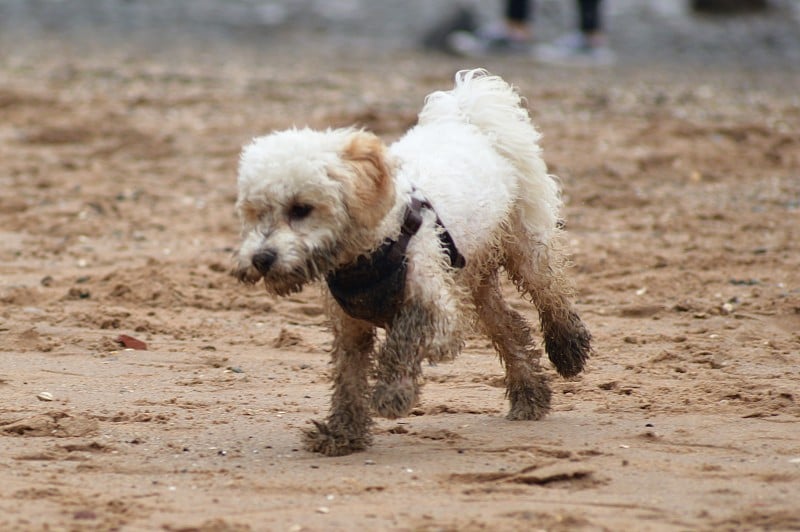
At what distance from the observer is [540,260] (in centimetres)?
650

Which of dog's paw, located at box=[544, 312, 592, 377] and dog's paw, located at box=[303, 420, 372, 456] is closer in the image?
dog's paw, located at box=[303, 420, 372, 456]

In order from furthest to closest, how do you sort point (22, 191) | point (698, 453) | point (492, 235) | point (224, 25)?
point (224, 25) < point (22, 191) < point (492, 235) < point (698, 453)

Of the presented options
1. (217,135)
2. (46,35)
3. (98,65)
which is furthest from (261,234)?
(46,35)

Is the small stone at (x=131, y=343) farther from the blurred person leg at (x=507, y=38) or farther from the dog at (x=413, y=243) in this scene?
the blurred person leg at (x=507, y=38)

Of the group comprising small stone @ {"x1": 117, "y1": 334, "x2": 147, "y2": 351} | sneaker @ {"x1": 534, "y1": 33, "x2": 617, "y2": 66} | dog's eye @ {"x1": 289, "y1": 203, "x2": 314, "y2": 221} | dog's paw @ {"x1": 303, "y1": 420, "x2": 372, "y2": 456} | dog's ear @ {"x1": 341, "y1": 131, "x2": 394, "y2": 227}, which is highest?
dog's ear @ {"x1": 341, "y1": 131, "x2": 394, "y2": 227}

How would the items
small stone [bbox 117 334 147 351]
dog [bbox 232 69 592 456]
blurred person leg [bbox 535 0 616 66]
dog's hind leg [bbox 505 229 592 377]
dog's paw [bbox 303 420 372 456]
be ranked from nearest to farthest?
1. dog [bbox 232 69 592 456]
2. dog's paw [bbox 303 420 372 456]
3. dog's hind leg [bbox 505 229 592 377]
4. small stone [bbox 117 334 147 351]
5. blurred person leg [bbox 535 0 616 66]

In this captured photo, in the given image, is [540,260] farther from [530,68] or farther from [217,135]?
[530,68]

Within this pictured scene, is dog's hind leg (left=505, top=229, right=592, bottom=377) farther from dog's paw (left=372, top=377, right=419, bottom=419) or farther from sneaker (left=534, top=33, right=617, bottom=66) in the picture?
sneaker (left=534, top=33, right=617, bottom=66)

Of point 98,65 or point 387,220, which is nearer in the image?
point 387,220

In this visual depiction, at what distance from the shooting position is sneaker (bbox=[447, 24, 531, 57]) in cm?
1916

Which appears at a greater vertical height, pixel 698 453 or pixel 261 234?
pixel 261 234

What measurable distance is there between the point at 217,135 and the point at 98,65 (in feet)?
15.3

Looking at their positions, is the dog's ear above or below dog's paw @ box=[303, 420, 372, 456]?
above

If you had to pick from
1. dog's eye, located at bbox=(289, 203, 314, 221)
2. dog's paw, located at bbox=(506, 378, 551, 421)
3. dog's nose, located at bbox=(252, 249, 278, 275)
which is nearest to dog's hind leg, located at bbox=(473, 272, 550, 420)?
dog's paw, located at bbox=(506, 378, 551, 421)
